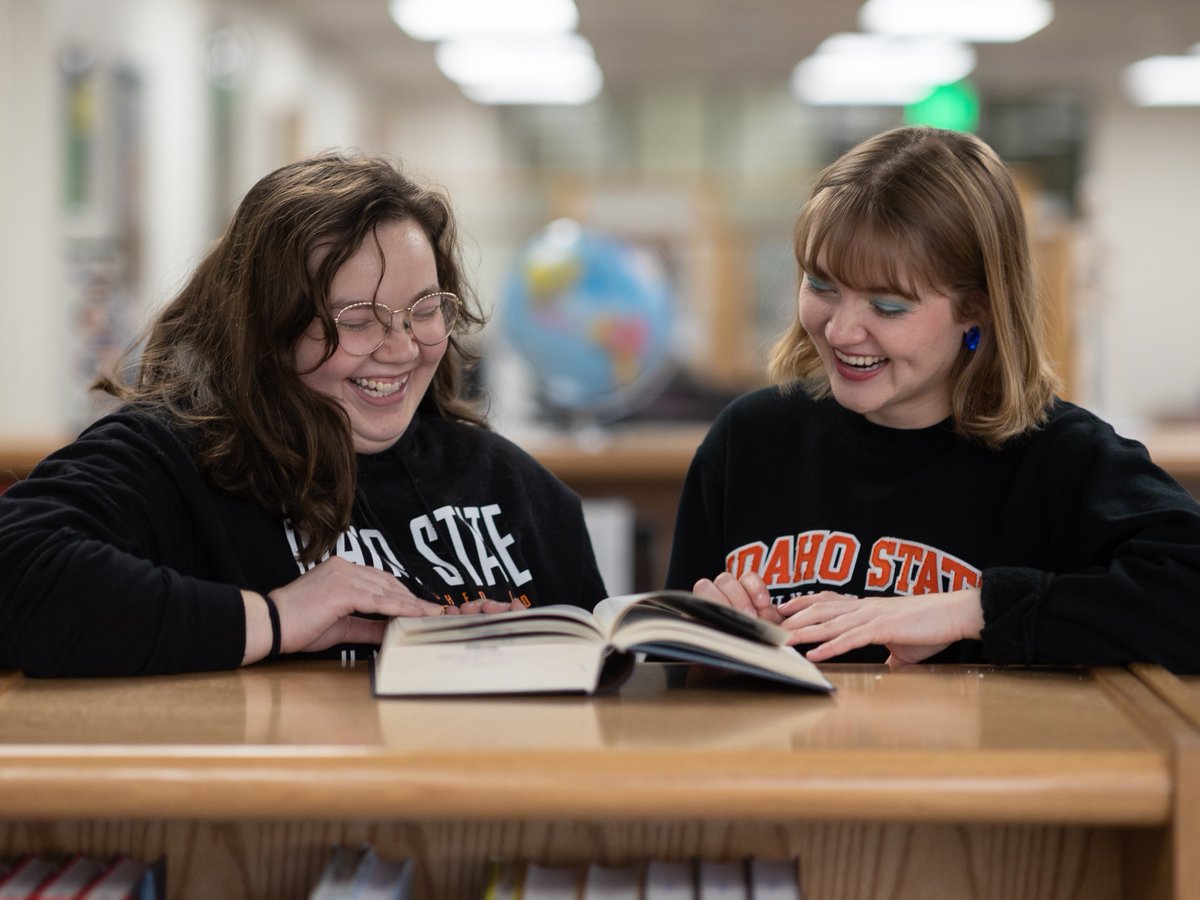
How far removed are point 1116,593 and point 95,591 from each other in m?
0.88

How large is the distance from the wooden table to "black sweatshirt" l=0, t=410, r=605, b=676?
41mm

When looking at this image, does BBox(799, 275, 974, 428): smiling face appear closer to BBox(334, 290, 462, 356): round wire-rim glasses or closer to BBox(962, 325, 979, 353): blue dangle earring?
BBox(962, 325, 979, 353): blue dangle earring

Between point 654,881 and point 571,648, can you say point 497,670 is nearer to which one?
point 571,648

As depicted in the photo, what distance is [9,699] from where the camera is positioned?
42.9 inches

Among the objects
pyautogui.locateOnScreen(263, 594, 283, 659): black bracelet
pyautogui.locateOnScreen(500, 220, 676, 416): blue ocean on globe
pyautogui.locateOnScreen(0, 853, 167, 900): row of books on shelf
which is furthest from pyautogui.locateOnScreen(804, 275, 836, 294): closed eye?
pyautogui.locateOnScreen(500, 220, 676, 416): blue ocean on globe

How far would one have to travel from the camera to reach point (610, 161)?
10.7m

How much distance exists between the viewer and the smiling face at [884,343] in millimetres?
1450

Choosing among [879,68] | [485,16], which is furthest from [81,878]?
[879,68]

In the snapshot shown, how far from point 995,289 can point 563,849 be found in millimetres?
742

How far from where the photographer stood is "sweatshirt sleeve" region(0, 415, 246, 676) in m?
1.15

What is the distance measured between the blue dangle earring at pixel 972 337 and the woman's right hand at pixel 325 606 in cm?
65

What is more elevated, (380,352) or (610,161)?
(610,161)

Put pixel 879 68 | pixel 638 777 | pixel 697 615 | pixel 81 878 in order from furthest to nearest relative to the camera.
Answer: pixel 879 68 < pixel 697 615 < pixel 81 878 < pixel 638 777

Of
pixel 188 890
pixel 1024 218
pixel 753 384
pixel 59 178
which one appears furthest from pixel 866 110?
pixel 188 890
